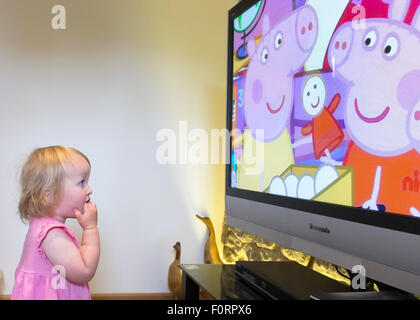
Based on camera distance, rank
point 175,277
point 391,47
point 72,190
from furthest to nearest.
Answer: point 175,277 → point 72,190 → point 391,47

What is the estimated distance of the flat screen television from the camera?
3.94 ft

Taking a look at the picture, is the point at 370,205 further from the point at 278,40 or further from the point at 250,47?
the point at 250,47

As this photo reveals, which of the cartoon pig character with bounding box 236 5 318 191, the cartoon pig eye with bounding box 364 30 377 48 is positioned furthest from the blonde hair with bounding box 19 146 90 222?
the cartoon pig eye with bounding box 364 30 377 48

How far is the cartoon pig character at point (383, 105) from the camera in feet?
3.88

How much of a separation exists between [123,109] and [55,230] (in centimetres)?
174

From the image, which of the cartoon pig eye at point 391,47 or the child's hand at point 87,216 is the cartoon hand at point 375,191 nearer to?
the cartoon pig eye at point 391,47

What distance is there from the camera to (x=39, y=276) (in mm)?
1785

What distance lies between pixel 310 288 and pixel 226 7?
2.42m

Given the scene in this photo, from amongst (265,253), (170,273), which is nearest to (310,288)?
(265,253)

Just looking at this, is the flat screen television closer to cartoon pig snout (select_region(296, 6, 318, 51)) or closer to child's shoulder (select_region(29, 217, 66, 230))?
cartoon pig snout (select_region(296, 6, 318, 51))

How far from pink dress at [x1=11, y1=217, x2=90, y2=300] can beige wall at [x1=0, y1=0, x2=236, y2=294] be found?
5.22 feet

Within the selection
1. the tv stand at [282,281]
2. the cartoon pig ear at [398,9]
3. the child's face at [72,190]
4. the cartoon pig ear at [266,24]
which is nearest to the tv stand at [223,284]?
the tv stand at [282,281]

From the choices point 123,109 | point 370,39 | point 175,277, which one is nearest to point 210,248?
point 175,277

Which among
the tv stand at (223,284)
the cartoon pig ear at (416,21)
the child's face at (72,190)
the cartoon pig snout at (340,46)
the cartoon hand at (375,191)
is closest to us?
the cartoon pig ear at (416,21)
